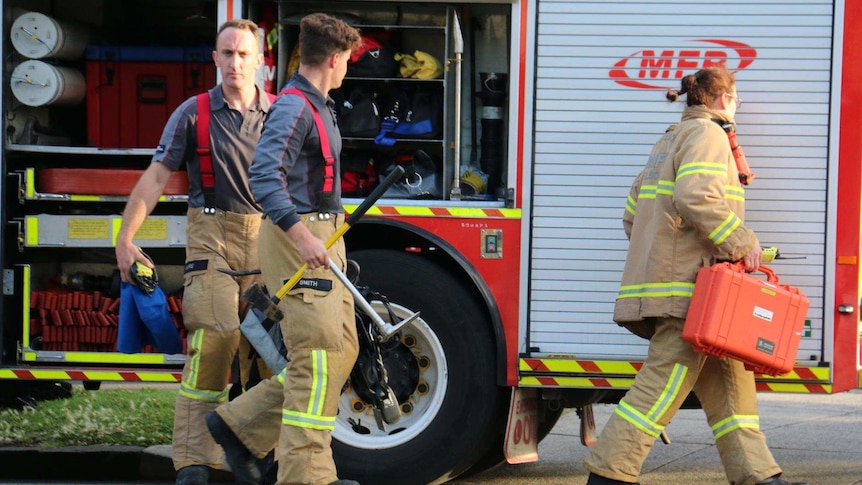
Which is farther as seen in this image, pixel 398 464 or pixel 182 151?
pixel 398 464

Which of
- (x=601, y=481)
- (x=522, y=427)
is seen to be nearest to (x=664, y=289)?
(x=601, y=481)

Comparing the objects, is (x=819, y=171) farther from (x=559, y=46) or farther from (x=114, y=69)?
Answer: (x=114, y=69)

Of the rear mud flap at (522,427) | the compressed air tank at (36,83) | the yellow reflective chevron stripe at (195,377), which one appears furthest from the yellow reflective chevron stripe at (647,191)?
the compressed air tank at (36,83)

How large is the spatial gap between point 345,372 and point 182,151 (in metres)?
1.29

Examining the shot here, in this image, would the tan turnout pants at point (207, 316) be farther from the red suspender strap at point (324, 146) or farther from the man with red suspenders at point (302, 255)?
the red suspender strap at point (324, 146)

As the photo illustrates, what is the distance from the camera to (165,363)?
6074 millimetres

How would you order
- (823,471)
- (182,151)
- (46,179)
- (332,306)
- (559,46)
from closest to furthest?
1. (332,306)
2. (182,151)
3. (559,46)
4. (46,179)
5. (823,471)

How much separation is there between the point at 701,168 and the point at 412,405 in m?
1.90

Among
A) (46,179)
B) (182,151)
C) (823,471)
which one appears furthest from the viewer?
(823,471)

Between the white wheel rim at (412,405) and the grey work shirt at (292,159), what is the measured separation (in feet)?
3.71

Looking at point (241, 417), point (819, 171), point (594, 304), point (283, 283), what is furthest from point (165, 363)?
point (819, 171)

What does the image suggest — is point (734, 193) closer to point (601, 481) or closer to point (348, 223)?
point (601, 481)

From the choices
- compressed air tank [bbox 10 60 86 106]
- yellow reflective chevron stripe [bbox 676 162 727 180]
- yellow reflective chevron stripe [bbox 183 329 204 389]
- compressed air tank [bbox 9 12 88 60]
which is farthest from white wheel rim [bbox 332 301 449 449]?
compressed air tank [bbox 9 12 88 60]

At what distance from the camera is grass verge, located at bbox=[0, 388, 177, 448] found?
7.08m
